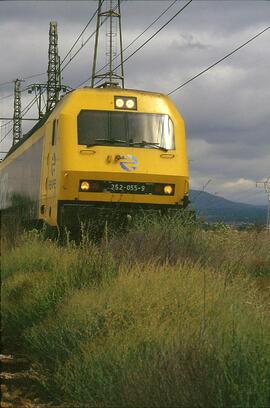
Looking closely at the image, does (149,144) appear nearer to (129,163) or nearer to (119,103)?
(129,163)

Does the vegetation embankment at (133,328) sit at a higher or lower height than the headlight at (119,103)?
lower

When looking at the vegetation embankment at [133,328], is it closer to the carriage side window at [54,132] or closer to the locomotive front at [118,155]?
the locomotive front at [118,155]

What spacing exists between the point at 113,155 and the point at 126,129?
2.14 ft

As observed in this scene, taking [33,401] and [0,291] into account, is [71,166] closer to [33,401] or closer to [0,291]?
[33,401]

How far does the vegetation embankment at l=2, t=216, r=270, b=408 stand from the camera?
14.9 feet

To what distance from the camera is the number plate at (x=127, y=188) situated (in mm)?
12148

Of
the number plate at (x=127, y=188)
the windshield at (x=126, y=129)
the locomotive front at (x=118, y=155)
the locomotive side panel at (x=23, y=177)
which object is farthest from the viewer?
the locomotive side panel at (x=23, y=177)

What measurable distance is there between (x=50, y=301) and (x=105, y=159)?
5.03 metres

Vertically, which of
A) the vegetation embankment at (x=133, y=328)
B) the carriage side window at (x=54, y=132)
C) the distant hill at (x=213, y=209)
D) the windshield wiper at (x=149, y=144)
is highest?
the carriage side window at (x=54, y=132)

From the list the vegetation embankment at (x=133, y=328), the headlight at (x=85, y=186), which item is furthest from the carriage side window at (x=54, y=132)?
the vegetation embankment at (x=133, y=328)

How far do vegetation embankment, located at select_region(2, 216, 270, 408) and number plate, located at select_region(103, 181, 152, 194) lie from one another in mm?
2330

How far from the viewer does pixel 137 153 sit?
489 inches

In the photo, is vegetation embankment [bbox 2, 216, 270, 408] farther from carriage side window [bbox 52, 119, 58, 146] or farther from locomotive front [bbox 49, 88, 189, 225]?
carriage side window [bbox 52, 119, 58, 146]

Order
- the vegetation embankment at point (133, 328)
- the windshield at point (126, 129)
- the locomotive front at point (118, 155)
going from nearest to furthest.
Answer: the vegetation embankment at point (133, 328) → the locomotive front at point (118, 155) → the windshield at point (126, 129)
